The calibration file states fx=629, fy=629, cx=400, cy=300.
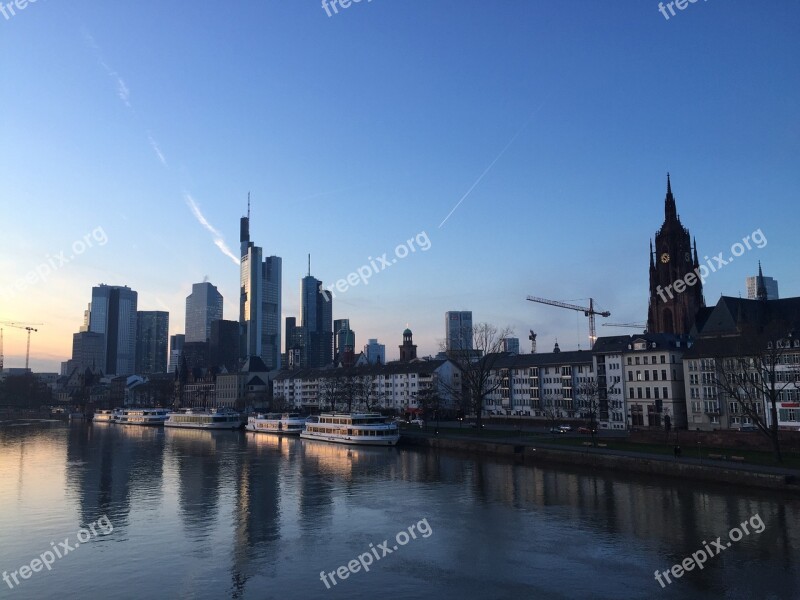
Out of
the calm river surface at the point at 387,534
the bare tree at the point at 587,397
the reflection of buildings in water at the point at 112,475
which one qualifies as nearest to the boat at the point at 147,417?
the reflection of buildings in water at the point at 112,475

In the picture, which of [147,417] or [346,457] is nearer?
→ [346,457]

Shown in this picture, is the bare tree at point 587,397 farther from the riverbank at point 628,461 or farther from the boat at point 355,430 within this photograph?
the boat at point 355,430

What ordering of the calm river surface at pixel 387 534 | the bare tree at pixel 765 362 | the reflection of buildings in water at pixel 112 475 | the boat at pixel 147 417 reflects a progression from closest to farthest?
the calm river surface at pixel 387 534, the reflection of buildings in water at pixel 112 475, the bare tree at pixel 765 362, the boat at pixel 147 417

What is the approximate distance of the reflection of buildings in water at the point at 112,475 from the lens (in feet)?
181

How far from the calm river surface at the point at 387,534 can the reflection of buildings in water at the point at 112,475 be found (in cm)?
42

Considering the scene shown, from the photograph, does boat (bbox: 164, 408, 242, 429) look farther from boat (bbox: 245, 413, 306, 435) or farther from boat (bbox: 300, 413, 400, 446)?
boat (bbox: 300, 413, 400, 446)

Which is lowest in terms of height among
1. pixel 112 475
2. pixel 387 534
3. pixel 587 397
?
pixel 387 534

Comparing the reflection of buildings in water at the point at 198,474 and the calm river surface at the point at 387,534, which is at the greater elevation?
the reflection of buildings in water at the point at 198,474

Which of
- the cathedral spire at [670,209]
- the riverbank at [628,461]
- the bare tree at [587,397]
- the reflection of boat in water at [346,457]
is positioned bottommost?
the reflection of boat in water at [346,457]

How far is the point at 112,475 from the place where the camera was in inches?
2921

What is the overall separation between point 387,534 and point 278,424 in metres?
105

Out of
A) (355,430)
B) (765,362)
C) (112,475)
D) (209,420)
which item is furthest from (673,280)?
(112,475)

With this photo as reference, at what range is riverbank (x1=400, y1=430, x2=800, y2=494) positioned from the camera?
56531mm

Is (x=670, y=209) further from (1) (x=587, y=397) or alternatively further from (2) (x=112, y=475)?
(2) (x=112, y=475)
